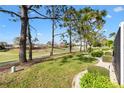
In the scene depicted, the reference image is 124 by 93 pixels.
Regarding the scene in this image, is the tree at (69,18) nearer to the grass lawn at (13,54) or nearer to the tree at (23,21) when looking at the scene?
the tree at (23,21)

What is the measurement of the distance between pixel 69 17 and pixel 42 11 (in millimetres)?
1776

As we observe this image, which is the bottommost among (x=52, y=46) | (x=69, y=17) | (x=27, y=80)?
(x=27, y=80)

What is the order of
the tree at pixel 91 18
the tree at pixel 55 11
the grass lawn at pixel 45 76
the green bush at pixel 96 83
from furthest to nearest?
the tree at pixel 55 11, the tree at pixel 91 18, the grass lawn at pixel 45 76, the green bush at pixel 96 83

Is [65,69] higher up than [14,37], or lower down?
lower down

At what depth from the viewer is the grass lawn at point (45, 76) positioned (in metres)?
10.5

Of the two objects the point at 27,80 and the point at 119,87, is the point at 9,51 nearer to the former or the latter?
the point at 27,80

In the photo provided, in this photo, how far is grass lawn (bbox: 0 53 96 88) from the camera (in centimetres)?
1048

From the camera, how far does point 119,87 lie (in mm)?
7402

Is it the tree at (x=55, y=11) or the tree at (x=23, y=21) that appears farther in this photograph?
the tree at (x=55, y=11)

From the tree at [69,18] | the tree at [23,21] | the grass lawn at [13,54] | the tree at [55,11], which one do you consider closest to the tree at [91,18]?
the tree at [69,18]

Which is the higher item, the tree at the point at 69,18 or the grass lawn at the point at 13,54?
the tree at the point at 69,18

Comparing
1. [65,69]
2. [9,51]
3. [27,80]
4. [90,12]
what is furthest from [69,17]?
[9,51]

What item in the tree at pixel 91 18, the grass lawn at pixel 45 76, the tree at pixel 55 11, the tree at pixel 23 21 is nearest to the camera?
the grass lawn at pixel 45 76

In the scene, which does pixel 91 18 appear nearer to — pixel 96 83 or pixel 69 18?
pixel 69 18
